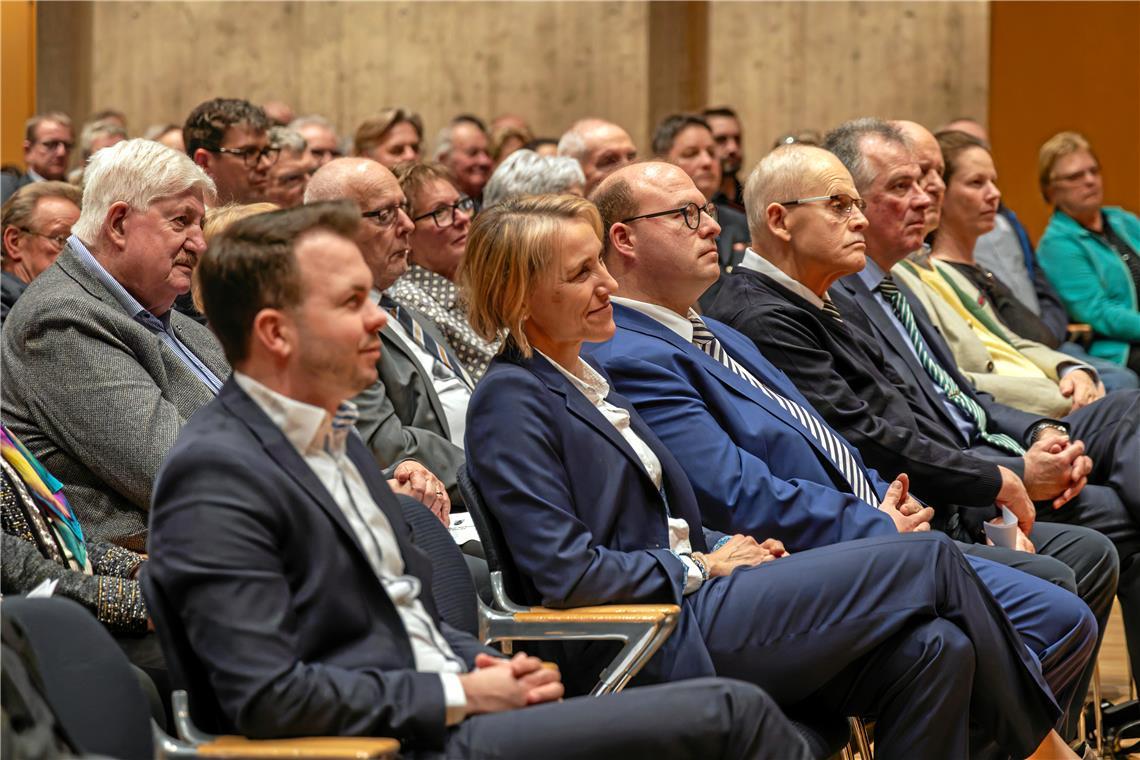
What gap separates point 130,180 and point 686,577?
4.40 ft

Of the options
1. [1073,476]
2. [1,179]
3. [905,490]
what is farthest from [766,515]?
[1,179]

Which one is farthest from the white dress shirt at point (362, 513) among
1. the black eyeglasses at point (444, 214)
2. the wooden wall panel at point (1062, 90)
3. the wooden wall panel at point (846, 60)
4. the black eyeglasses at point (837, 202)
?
the wooden wall panel at point (846, 60)

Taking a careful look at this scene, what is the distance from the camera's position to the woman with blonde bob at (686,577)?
7.89 feet

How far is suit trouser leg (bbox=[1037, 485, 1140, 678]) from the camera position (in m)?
3.75

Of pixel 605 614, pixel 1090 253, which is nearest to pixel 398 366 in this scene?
pixel 605 614

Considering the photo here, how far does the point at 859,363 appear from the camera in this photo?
3.52 meters

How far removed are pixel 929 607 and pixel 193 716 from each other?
1.20m

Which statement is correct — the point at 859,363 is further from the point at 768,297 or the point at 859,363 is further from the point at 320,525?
the point at 320,525

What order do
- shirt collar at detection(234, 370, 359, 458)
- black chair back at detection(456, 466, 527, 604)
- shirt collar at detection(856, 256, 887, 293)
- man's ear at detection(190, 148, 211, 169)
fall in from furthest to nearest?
man's ear at detection(190, 148, 211, 169), shirt collar at detection(856, 256, 887, 293), black chair back at detection(456, 466, 527, 604), shirt collar at detection(234, 370, 359, 458)

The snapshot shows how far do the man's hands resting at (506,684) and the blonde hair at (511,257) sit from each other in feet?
2.25

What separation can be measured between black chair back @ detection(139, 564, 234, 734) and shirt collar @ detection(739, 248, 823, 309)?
6.55 feet

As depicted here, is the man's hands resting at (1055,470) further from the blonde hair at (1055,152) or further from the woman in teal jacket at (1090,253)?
the blonde hair at (1055,152)

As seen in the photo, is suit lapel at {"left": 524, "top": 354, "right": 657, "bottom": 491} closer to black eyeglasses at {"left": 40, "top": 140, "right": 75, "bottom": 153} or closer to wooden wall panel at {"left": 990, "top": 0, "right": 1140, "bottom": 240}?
black eyeglasses at {"left": 40, "top": 140, "right": 75, "bottom": 153}

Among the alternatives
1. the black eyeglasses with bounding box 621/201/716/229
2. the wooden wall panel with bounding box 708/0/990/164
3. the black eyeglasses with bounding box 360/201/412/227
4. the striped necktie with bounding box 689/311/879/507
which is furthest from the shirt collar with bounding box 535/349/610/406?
the wooden wall panel with bounding box 708/0/990/164
